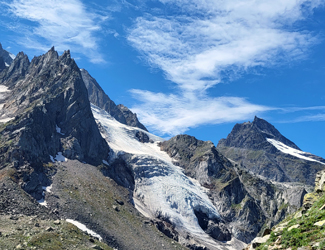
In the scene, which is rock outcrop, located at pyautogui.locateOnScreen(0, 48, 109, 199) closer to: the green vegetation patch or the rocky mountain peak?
the rocky mountain peak

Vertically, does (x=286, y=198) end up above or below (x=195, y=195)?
above

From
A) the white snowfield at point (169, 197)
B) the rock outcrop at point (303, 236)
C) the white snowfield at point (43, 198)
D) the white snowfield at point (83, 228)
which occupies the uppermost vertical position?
the white snowfield at point (169, 197)

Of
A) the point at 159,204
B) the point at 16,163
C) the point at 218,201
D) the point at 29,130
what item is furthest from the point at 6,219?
the point at 218,201

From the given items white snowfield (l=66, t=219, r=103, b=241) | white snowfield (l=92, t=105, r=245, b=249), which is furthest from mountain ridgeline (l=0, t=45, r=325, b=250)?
white snowfield (l=66, t=219, r=103, b=241)

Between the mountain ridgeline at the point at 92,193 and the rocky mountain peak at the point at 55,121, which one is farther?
the rocky mountain peak at the point at 55,121

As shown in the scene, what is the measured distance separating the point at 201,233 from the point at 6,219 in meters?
101

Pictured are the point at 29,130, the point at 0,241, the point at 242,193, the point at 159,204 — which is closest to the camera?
the point at 0,241

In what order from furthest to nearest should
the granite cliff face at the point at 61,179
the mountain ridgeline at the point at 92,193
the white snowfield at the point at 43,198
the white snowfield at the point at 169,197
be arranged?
1. the white snowfield at the point at 169,197
2. the white snowfield at the point at 43,198
3. the mountain ridgeline at the point at 92,193
4. the granite cliff face at the point at 61,179

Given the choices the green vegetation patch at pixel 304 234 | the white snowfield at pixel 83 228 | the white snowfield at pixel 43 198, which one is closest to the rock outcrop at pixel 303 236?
the green vegetation patch at pixel 304 234

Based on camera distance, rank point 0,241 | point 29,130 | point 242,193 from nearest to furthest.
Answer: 1. point 0,241
2. point 29,130
3. point 242,193

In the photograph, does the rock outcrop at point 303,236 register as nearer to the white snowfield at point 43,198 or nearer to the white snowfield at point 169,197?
the white snowfield at point 43,198

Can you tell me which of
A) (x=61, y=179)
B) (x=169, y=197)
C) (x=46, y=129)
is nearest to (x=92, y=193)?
(x=61, y=179)

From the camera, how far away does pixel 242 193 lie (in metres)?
197

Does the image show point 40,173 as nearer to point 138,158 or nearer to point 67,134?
point 67,134
